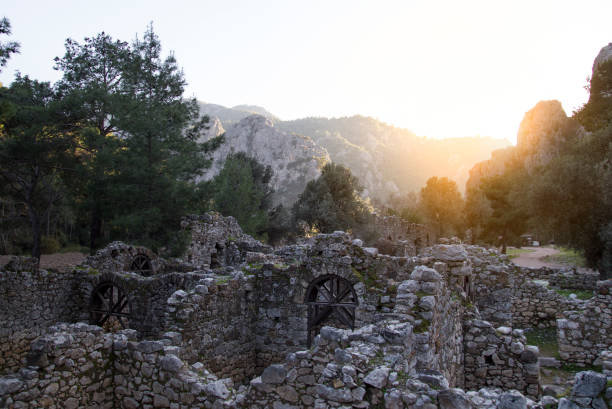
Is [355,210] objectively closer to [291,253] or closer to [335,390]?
[291,253]

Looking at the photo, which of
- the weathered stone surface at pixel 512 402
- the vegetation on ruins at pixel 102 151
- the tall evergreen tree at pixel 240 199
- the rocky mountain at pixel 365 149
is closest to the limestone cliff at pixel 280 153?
the rocky mountain at pixel 365 149

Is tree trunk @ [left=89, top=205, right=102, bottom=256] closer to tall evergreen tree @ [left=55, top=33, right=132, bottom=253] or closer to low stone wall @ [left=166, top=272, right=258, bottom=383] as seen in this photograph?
tall evergreen tree @ [left=55, top=33, right=132, bottom=253]

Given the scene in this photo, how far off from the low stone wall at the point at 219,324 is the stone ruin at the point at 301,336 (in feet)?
0.10

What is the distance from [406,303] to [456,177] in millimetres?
141223

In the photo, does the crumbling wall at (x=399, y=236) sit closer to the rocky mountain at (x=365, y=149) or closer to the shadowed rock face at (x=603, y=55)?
the shadowed rock face at (x=603, y=55)

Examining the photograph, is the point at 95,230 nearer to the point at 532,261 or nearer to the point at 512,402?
the point at 512,402

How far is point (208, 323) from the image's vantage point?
28.8 feet

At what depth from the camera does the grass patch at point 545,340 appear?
12.0m

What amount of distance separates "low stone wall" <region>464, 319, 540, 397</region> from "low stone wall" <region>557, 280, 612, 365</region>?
428 cm

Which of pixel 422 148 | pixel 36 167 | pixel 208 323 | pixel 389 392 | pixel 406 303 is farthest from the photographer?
pixel 422 148

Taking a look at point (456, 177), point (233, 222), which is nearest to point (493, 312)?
point (233, 222)

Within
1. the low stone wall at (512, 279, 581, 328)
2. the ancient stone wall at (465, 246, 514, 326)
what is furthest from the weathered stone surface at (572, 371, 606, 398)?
the low stone wall at (512, 279, 581, 328)

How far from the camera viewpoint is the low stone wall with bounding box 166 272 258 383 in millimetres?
8195

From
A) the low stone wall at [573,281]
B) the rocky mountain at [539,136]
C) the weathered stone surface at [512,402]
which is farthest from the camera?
the rocky mountain at [539,136]
